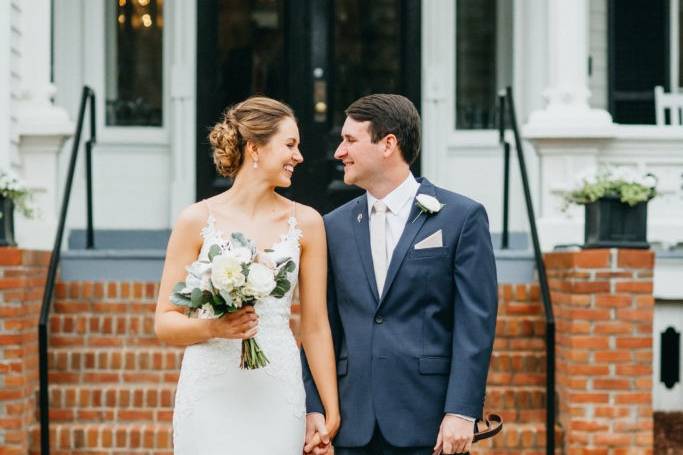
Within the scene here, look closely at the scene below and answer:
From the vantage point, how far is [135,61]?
407 inches

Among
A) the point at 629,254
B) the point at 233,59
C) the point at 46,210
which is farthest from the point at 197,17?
the point at 629,254

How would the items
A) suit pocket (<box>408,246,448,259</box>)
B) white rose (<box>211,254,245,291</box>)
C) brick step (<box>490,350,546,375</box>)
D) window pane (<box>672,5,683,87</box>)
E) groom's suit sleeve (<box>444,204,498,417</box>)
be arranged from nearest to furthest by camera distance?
white rose (<box>211,254,245,291</box>)
groom's suit sleeve (<box>444,204,498,417</box>)
suit pocket (<box>408,246,448,259</box>)
brick step (<box>490,350,546,375</box>)
window pane (<box>672,5,683,87</box>)

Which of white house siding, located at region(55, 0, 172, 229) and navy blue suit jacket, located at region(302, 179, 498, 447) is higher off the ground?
white house siding, located at region(55, 0, 172, 229)

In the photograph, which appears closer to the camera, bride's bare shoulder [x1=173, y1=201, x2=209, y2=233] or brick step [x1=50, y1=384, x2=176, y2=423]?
bride's bare shoulder [x1=173, y1=201, x2=209, y2=233]

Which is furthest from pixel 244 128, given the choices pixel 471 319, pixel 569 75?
pixel 569 75

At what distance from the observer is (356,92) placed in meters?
9.90

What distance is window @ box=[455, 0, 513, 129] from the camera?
34.0ft

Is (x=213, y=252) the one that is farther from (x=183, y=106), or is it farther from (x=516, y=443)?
(x=183, y=106)

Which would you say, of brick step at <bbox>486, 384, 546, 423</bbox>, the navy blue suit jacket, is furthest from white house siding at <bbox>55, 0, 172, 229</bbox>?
the navy blue suit jacket

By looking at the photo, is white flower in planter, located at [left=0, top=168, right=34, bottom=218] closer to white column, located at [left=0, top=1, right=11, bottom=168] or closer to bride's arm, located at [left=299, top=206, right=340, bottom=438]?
white column, located at [left=0, top=1, right=11, bottom=168]

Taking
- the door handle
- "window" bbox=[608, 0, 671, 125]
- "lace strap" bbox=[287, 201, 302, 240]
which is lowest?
"lace strap" bbox=[287, 201, 302, 240]

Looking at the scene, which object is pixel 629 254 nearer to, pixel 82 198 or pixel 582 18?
pixel 582 18

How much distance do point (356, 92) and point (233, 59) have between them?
1007mm

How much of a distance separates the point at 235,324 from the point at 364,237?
565mm
